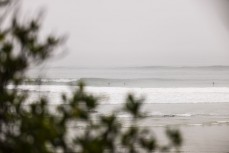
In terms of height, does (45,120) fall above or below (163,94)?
above

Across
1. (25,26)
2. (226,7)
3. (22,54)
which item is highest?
(226,7)

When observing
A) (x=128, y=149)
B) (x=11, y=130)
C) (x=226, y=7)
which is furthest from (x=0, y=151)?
(x=226, y=7)

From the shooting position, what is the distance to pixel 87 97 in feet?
5.17

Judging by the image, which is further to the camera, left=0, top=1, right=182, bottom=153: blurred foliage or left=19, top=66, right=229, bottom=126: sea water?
left=19, top=66, right=229, bottom=126: sea water

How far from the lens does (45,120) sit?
1425 mm

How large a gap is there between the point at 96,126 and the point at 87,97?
13 cm

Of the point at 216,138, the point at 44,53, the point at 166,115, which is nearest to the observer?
the point at 44,53

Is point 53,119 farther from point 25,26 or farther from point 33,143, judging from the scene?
point 25,26

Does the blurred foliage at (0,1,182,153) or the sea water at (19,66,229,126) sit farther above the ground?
the blurred foliage at (0,1,182,153)

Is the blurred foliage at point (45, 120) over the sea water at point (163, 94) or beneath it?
over

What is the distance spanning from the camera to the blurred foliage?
141cm

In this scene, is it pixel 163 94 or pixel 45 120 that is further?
pixel 163 94

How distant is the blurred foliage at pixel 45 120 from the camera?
141cm

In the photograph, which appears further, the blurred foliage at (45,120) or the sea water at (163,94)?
the sea water at (163,94)
